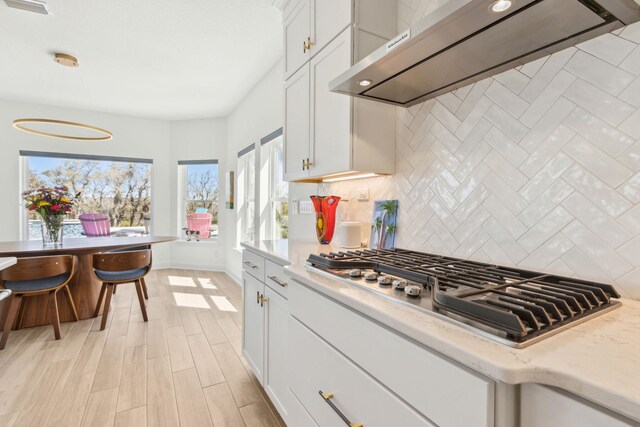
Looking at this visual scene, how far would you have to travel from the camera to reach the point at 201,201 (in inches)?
227

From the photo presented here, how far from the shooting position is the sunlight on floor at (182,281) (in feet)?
15.2

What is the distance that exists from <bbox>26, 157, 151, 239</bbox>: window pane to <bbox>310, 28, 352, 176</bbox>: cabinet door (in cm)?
492

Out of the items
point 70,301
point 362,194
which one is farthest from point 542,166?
point 70,301

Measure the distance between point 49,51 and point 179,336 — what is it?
323 cm

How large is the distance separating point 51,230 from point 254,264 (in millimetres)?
2656

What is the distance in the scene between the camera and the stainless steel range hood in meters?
0.85

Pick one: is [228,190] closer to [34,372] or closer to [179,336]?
[179,336]

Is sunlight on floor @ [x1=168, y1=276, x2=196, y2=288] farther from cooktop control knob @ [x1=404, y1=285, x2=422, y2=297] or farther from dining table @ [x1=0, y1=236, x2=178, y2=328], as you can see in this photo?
cooktop control knob @ [x1=404, y1=285, x2=422, y2=297]

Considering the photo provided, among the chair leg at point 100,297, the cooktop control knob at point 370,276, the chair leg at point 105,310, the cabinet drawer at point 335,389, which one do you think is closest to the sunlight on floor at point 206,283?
the chair leg at point 100,297

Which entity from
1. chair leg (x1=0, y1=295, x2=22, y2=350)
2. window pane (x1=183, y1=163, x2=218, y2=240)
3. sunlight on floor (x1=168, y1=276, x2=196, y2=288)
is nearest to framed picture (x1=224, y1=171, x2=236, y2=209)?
window pane (x1=183, y1=163, x2=218, y2=240)

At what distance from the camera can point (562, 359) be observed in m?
0.49

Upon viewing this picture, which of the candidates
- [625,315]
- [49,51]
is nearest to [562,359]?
[625,315]

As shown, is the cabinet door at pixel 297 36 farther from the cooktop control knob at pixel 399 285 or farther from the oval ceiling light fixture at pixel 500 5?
the cooktop control knob at pixel 399 285

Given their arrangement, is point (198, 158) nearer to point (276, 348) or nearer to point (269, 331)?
point (269, 331)
